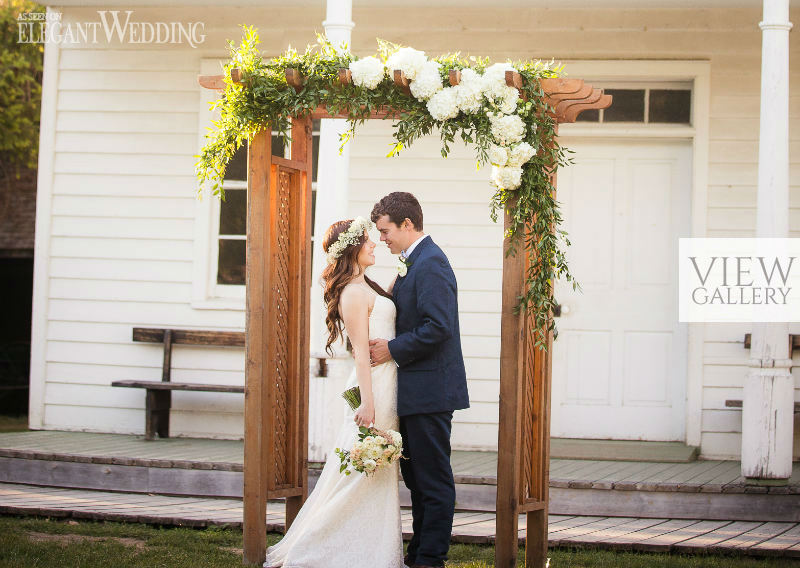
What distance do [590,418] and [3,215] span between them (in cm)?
1007

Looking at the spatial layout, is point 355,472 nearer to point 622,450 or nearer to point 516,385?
point 516,385

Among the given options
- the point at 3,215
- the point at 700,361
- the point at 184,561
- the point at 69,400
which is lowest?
the point at 184,561

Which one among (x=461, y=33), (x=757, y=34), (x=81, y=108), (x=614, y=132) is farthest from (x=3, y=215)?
(x=757, y=34)

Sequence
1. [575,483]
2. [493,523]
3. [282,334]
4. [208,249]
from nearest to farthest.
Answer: [282,334]
[493,523]
[575,483]
[208,249]

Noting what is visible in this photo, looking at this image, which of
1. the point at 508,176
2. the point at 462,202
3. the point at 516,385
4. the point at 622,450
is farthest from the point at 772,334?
the point at 508,176

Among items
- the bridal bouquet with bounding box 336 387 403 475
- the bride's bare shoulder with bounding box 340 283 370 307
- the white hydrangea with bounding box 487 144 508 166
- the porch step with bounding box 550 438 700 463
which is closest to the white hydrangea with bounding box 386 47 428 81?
the white hydrangea with bounding box 487 144 508 166

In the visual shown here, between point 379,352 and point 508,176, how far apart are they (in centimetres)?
104

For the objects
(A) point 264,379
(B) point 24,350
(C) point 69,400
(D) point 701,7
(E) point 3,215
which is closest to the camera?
(A) point 264,379

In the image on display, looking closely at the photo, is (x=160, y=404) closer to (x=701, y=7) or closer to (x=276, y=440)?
Answer: (x=276, y=440)

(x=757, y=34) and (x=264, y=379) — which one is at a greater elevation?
(x=757, y=34)

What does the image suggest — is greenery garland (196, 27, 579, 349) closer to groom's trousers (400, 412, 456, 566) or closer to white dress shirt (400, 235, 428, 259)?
white dress shirt (400, 235, 428, 259)

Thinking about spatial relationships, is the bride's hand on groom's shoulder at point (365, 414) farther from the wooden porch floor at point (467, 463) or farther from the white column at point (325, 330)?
the white column at point (325, 330)

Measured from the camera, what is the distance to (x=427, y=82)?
4.73m

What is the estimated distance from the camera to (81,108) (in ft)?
27.9
